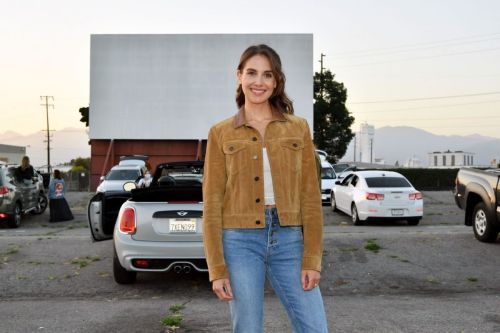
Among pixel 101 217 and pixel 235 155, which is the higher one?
pixel 235 155

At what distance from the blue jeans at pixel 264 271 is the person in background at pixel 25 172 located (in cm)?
1519

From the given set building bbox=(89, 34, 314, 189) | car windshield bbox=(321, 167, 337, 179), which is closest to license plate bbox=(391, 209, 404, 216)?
car windshield bbox=(321, 167, 337, 179)

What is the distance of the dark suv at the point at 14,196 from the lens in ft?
49.9

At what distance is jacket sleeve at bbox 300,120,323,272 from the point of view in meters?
2.71

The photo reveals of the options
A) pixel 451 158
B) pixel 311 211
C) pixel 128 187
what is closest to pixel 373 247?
pixel 128 187

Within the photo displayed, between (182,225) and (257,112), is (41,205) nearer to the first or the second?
(182,225)

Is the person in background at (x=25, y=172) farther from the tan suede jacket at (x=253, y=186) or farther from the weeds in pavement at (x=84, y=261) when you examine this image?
the tan suede jacket at (x=253, y=186)

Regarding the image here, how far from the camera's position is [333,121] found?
5428 cm

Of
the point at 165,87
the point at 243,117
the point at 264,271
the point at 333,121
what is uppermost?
the point at 165,87

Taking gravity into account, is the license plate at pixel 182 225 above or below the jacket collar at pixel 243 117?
below

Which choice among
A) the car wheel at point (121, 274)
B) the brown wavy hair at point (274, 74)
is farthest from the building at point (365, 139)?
the brown wavy hair at point (274, 74)

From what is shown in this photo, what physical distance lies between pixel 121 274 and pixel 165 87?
32.1 meters

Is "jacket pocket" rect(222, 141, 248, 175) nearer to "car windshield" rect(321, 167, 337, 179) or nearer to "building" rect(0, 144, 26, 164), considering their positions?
"car windshield" rect(321, 167, 337, 179)

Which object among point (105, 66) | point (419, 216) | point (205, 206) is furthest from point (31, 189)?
point (105, 66)
